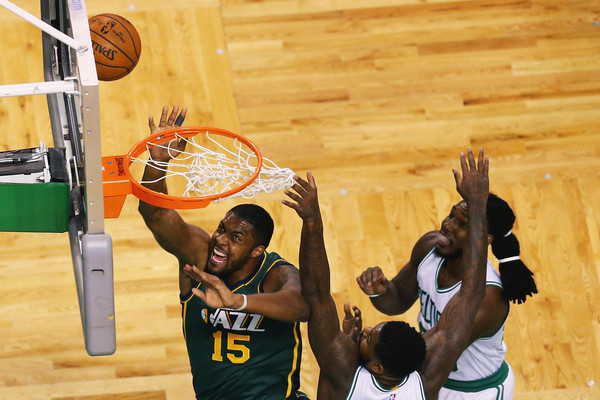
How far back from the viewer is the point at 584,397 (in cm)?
511

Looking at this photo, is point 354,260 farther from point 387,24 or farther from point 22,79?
point 22,79

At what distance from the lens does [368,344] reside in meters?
3.53

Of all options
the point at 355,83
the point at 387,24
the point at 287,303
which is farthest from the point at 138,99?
the point at 287,303

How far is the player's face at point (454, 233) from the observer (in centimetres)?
390

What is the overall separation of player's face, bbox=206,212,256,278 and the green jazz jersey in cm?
9

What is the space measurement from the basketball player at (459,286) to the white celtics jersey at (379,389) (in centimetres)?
46

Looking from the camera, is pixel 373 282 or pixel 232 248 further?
pixel 373 282

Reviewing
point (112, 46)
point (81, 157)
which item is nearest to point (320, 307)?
point (81, 157)

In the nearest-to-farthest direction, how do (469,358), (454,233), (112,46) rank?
(454,233) < (469,358) < (112,46)

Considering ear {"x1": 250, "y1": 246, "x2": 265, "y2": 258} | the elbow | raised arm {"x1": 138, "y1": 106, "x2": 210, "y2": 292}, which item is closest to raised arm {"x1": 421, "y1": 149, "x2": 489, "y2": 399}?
the elbow

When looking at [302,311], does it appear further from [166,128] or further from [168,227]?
[166,128]

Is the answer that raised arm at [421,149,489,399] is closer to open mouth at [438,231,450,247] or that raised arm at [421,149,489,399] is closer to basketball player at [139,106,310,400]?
open mouth at [438,231,450,247]

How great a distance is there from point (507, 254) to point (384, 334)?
841 millimetres

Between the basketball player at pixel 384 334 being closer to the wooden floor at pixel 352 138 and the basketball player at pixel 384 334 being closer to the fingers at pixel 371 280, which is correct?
the fingers at pixel 371 280
